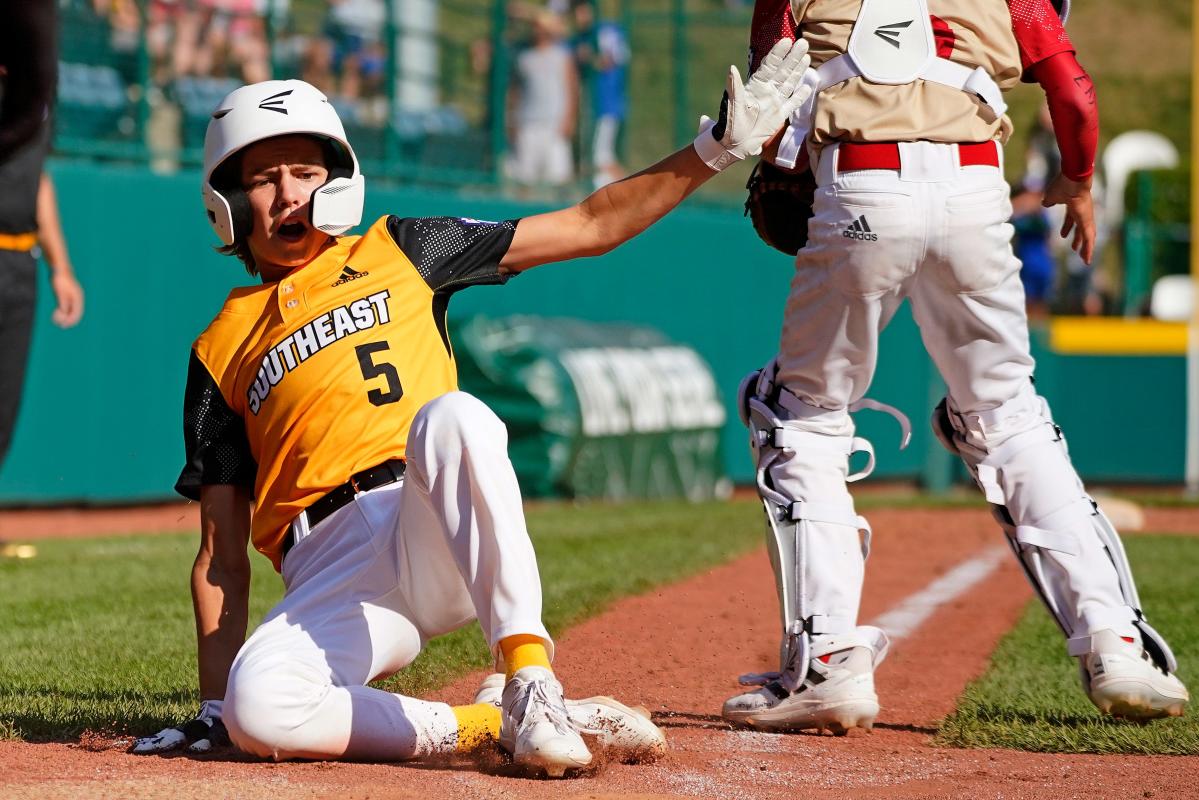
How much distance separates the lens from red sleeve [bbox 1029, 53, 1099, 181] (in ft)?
14.5

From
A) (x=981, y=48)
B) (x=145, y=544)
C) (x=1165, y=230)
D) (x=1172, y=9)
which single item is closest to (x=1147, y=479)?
(x=1165, y=230)

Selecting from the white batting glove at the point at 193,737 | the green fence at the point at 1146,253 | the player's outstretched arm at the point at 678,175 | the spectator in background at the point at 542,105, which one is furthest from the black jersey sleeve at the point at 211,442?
the green fence at the point at 1146,253

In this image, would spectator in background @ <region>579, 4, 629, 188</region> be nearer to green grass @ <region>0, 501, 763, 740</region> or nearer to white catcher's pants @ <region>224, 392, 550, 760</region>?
green grass @ <region>0, 501, 763, 740</region>

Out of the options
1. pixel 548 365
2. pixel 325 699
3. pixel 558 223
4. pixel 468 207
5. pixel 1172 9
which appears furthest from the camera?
pixel 1172 9

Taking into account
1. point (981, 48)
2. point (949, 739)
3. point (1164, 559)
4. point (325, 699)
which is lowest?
point (1164, 559)

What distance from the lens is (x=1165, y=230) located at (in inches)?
789

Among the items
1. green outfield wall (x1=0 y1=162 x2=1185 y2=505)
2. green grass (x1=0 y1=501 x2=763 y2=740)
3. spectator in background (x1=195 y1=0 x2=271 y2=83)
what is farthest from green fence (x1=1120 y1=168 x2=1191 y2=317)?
spectator in background (x1=195 y1=0 x2=271 y2=83)

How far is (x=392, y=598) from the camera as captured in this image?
3850mm

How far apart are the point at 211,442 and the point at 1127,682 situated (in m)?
2.28

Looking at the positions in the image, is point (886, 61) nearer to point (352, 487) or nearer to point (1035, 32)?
point (1035, 32)

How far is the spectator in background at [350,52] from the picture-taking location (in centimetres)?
1272

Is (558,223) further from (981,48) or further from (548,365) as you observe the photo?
(548,365)

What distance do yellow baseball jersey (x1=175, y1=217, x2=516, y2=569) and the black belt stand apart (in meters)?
0.02

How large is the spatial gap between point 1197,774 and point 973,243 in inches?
53.0
